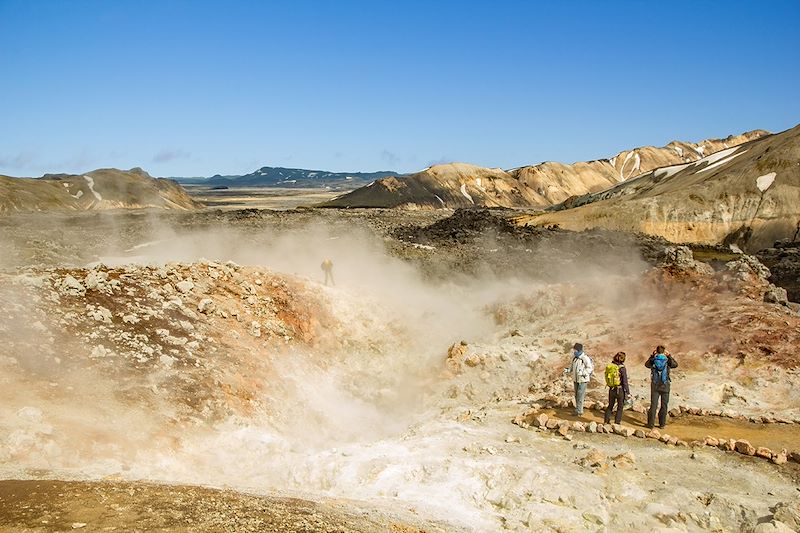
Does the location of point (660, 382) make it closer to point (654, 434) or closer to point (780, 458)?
point (654, 434)

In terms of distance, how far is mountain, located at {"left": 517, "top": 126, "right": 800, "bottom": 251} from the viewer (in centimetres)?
4069

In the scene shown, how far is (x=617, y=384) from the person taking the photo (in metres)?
10.9

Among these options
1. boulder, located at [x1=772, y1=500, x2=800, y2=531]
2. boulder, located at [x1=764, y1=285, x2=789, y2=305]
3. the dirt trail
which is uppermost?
boulder, located at [x1=764, y1=285, x2=789, y2=305]

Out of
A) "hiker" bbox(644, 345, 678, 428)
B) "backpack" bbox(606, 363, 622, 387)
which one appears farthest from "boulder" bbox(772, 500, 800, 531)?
"backpack" bbox(606, 363, 622, 387)

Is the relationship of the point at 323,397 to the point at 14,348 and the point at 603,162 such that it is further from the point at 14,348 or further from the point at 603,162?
the point at 603,162

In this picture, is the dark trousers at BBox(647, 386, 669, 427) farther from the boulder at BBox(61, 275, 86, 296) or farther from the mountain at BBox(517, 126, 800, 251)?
the mountain at BBox(517, 126, 800, 251)

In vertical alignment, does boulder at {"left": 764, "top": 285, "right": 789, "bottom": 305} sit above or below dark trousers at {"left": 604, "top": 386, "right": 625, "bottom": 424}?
above

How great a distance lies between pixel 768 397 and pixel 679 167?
4974 cm

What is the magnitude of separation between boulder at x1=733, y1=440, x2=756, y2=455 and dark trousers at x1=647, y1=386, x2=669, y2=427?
1.35 meters

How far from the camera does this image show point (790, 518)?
7652mm

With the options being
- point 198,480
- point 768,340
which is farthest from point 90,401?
point 768,340

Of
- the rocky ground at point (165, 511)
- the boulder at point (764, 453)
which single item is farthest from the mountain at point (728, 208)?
the rocky ground at point (165, 511)

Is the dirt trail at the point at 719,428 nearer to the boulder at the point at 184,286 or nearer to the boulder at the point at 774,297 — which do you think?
the boulder at the point at 774,297

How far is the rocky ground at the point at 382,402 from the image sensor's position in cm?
798
